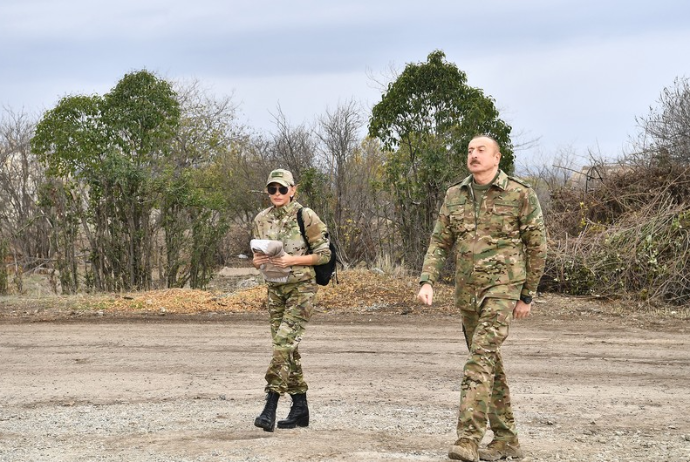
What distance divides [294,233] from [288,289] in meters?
0.43

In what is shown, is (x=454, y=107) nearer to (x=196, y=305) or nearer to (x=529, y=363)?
(x=196, y=305)

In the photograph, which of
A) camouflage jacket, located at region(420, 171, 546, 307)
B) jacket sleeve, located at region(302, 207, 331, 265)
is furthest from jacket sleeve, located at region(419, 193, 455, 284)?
jacket sleeve, located at region(302, 207, 331, 265)

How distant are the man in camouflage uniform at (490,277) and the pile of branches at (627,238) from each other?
10.6 meters

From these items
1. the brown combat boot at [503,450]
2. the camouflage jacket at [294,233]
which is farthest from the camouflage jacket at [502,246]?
the camouflage jacket at [294,233]

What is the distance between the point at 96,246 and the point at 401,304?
6712 millimetres

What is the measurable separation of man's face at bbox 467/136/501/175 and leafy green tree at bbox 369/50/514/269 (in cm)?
1135

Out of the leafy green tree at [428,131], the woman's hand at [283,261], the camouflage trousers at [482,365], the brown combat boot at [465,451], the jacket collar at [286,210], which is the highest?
the leafy green tree at [428,131]

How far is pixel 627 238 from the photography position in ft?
54.4

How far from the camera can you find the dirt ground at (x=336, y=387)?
6.46 metres

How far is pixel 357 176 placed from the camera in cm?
2484

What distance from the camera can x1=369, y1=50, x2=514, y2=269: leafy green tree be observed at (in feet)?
57.1

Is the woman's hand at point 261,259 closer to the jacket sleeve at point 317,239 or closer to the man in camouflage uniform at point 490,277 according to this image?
the jacket sleeve at point 317,239

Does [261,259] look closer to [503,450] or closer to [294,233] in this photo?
[294,233]

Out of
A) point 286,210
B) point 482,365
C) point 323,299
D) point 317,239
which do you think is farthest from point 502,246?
point 323,299
